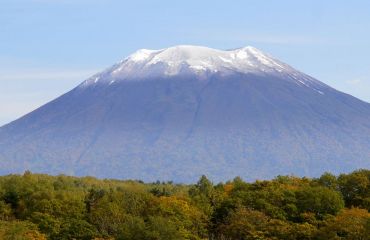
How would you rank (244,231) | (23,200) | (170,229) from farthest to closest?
(23,200)
(244,231)
(170,229)

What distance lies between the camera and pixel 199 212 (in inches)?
2719

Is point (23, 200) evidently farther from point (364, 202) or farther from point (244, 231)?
point (364, 202)

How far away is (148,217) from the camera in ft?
217

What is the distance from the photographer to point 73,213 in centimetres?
6819

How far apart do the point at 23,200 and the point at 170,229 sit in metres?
18.7

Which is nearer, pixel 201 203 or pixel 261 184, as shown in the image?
pixel 201 203

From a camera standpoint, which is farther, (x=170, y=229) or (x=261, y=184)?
(x=261, y=184)

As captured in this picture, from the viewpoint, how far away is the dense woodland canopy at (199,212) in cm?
6106

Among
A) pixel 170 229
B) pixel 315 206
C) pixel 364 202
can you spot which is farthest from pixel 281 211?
pixel 170 229

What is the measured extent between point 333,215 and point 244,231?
6.93 m

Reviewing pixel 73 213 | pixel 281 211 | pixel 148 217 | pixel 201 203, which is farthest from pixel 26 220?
pixel 281 211

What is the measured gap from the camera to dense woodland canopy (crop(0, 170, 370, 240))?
6106 cm

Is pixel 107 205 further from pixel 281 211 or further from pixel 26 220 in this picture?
pixel 281 211

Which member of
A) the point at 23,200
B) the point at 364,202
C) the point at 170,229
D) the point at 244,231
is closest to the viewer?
the point at 170,229
